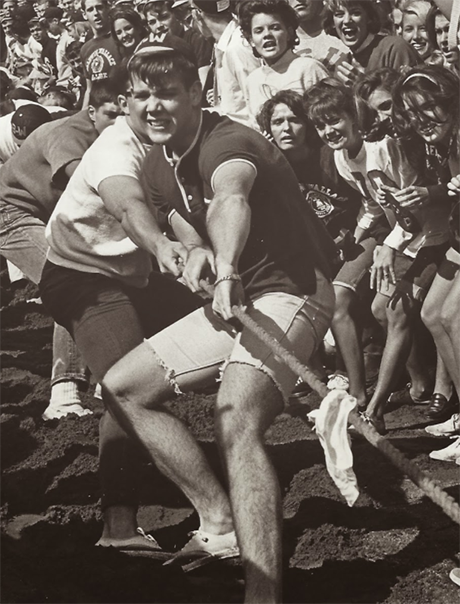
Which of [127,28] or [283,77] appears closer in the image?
[283,77]

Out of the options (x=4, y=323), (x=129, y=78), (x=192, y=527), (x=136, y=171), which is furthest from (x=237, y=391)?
(x=4, y=323)

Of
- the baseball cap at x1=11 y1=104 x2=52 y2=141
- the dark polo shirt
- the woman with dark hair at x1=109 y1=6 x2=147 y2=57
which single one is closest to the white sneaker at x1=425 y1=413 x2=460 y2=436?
the dark polo shirt

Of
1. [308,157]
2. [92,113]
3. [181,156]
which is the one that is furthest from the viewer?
[92,113]

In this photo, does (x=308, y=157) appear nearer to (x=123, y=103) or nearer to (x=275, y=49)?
(x=275, y=49)

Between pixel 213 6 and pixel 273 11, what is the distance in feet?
1.15

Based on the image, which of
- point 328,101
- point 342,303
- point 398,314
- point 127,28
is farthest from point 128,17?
point 398,314

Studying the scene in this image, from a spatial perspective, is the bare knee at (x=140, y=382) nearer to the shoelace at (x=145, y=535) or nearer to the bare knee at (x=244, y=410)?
the bare knee at (x=244, y=410)

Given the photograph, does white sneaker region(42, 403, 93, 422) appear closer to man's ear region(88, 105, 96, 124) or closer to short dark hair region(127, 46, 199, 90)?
man's ear region(88, 105, 96, 124)

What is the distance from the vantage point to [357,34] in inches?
169

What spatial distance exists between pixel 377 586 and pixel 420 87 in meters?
1.45

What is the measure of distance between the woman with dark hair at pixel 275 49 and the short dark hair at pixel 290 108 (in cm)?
7

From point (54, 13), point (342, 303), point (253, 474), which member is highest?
point (253, 474)

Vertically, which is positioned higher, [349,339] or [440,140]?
[440,140]

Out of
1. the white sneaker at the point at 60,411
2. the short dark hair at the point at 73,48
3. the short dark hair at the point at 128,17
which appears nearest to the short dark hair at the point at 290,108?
the short dark hair at the point at 128,17
